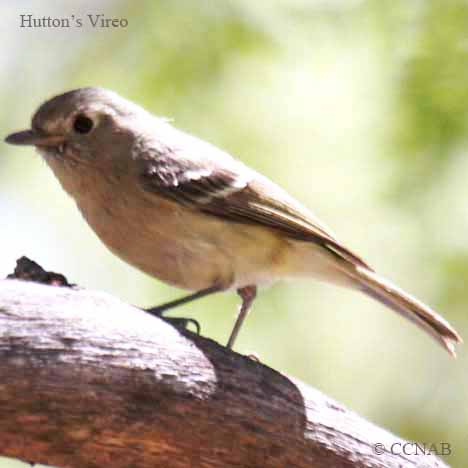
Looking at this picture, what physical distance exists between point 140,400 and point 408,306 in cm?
197

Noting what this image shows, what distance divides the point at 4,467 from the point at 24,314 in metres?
3.07

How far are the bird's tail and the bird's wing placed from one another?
0.37 feet

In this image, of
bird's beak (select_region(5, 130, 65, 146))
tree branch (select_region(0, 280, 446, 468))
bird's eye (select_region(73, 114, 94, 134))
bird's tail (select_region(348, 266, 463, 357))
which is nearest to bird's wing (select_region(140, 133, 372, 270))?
bird's tail (select_region(348, 266, 463, 357))

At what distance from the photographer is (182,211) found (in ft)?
16.4

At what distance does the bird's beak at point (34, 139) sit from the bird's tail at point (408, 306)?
162 cm

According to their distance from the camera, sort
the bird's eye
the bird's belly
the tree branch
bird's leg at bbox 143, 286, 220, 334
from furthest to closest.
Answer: the bird's eye → the bird's belly → bird's leg at bbox 143, 286, 220, 334 → the tree branch

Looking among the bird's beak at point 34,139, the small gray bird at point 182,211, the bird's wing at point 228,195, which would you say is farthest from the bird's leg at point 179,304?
the bird's beak at point 34,139

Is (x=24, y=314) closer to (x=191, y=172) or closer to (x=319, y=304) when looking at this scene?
(x=191, y=172)

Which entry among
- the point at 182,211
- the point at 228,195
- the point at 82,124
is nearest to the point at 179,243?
the point at 182,211

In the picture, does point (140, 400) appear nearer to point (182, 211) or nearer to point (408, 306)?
point (182, 211)

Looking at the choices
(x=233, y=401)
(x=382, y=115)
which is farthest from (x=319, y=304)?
(x=233, y=401)

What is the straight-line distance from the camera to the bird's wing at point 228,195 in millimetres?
5066

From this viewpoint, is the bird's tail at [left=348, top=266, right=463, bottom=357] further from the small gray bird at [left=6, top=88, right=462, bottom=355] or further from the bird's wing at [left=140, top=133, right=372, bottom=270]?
the bird's wing at [left=140, top=133, right=372, bottom=270]

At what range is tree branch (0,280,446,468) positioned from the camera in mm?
3551
